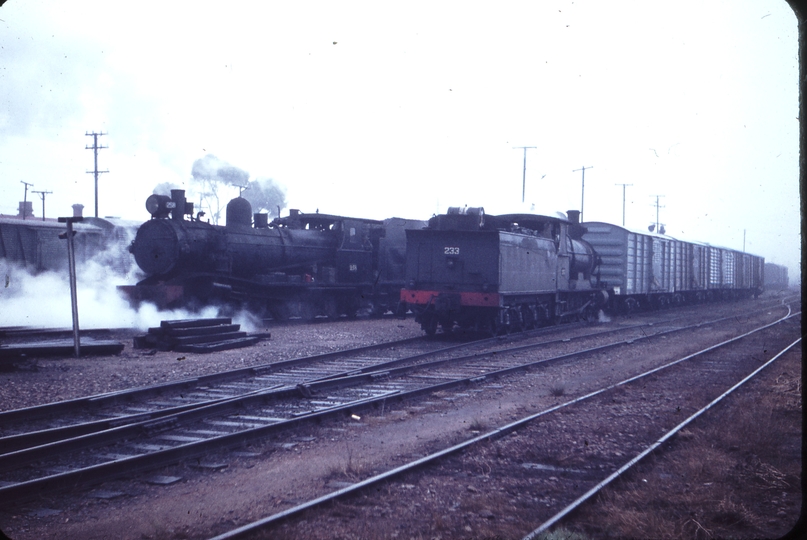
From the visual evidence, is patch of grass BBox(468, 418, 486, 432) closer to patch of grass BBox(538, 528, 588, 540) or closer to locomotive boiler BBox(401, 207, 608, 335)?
patch of grass BBox(538, 528, 588, 540)

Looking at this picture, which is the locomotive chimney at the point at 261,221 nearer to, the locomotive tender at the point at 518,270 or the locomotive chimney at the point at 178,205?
the locomotive chimney at the point at 178,205

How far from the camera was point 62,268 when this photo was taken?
22188mm

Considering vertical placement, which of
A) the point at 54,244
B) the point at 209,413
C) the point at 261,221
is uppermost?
the point at 261,221

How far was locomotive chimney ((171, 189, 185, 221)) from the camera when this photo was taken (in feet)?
56.4

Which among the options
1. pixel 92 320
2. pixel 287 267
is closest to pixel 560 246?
pixel 287 267

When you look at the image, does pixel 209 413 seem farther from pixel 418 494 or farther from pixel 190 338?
pixel 190 338

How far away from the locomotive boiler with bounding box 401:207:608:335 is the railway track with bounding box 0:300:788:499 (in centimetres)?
305

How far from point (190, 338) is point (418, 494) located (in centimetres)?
924

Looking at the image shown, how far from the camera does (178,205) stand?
17.3m

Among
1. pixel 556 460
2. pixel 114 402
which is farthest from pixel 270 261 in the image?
pixel 556 460

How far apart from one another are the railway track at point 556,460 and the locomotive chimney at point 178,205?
11.8 metres

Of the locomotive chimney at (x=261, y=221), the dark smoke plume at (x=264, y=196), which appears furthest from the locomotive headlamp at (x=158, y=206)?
the dark smoke plume at (x=264, y=196)

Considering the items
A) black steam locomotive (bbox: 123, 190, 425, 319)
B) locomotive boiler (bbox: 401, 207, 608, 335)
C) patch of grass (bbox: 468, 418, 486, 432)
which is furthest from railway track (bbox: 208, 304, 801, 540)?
black steam locomotive (bbox: 123, 190, 425, 319)

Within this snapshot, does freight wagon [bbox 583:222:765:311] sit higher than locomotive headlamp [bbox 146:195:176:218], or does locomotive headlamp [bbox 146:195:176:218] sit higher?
locomotive headlamp [bbox 146:195:176:218]
